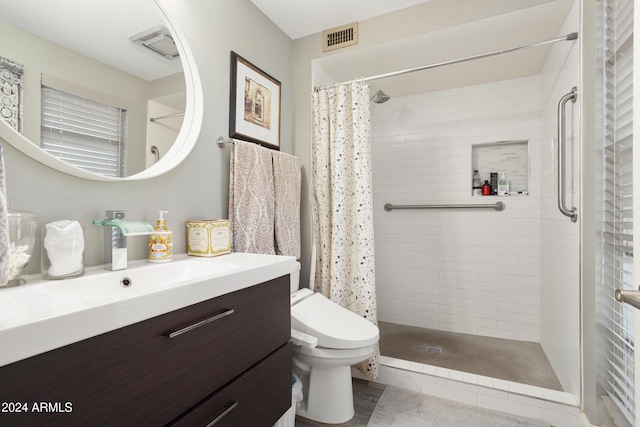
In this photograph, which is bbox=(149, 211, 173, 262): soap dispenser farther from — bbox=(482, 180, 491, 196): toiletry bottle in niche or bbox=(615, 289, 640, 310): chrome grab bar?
bbox=(482, 180, 491, 196): toiletry bottle in niche

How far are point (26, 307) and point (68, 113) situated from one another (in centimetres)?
61

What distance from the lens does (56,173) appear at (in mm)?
1000


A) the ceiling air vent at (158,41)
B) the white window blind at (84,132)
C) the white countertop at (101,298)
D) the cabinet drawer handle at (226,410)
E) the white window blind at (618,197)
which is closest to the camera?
the white countertop at (101,298)

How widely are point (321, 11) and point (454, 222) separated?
1.83 m

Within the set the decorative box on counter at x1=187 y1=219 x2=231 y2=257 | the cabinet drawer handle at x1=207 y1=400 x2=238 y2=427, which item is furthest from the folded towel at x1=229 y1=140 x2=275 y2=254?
the cabinet drawer handle at x1=207 y1=400 x2=238 y2=427

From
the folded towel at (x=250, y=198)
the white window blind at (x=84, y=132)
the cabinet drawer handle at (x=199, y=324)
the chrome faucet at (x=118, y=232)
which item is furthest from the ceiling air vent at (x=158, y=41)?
the cabinet drawer handle at (x=199, y=324)

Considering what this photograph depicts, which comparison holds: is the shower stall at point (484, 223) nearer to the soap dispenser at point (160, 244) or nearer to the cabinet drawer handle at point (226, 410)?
the cabinet drawer handle at point (226, 410)

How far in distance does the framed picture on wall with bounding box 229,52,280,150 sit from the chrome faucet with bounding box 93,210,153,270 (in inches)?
29.4

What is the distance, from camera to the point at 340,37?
204cm

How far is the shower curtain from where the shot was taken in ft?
6.33

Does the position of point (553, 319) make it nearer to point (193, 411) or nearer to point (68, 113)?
point (193, 411)

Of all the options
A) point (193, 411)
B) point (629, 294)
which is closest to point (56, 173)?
point (193, 411)

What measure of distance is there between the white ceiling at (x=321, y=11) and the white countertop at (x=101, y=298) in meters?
1.49

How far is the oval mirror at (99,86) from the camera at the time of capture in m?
0.92
